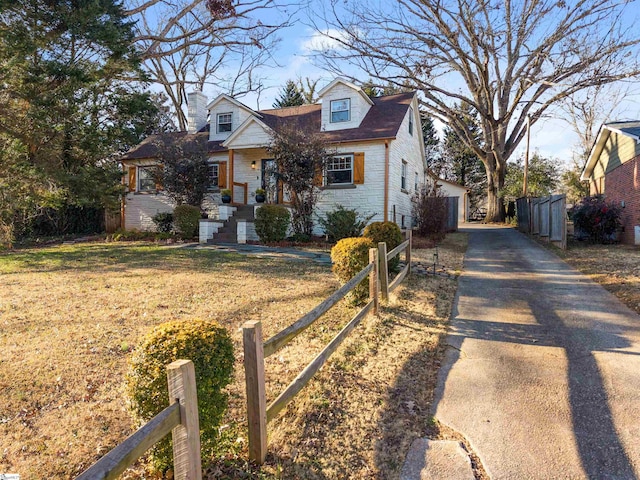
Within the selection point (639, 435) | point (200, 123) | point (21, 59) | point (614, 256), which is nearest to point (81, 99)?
point (21, 59)

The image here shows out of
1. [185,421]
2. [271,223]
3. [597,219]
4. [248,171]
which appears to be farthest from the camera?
[248,171]

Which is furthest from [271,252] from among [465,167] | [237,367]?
[465,167]

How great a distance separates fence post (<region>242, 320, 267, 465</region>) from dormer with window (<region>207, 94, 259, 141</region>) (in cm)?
1653

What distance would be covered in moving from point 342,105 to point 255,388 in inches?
604

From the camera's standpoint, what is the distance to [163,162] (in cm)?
1565

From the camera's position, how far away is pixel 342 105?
640 inches

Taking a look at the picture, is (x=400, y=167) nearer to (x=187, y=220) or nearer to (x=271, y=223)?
(x=271, y=223)

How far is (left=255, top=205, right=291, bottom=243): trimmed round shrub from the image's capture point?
13.0m

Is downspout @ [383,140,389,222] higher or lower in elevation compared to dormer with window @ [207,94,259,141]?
lower

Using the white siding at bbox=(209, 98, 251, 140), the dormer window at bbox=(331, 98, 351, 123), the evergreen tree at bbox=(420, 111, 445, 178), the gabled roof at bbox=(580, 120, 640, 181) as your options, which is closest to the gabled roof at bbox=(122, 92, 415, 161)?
the white siding at bbox=(209, 98, 251, 140)

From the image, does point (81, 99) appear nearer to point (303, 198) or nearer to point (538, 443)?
point (303, 198)

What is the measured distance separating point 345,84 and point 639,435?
15347 mm

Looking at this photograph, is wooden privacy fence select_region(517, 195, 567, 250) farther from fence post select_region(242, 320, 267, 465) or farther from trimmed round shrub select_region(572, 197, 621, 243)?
fence post select_region(242, 320, 267, 465)

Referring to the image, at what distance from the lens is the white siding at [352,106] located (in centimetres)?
1598
